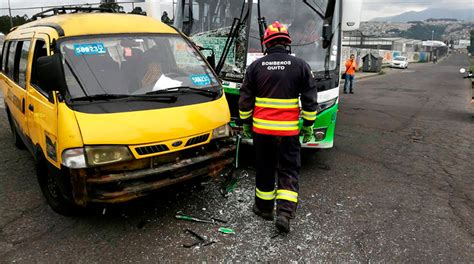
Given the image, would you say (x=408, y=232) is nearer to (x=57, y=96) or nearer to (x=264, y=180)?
(x=264, y=180)

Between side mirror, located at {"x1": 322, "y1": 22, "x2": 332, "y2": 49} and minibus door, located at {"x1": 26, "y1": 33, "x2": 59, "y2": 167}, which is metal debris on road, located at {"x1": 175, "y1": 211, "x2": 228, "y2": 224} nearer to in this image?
minibus door, located at {"x1": 26, "y1": 33, "x2": 59, "y2": 167}

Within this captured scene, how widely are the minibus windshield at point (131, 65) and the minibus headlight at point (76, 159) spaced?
59cm

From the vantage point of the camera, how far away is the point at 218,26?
582 cm

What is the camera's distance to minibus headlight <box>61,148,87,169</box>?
119 inches

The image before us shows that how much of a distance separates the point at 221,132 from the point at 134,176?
1.07 metres

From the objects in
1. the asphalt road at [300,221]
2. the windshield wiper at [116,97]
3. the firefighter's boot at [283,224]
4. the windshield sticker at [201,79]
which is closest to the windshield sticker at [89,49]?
the windshield wiper at [116,97]

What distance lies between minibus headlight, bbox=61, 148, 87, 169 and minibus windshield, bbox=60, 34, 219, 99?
59 centimetres

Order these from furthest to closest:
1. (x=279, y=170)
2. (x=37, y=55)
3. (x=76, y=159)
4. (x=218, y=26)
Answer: (x=218, y=26)
(x=37, y=55)
(x=279, y=170)
(x=76, y=159)

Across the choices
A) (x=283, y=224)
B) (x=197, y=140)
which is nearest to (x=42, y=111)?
(x=197, y=140)

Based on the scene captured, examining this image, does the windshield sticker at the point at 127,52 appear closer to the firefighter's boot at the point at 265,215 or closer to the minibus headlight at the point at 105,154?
the minibus headlight at the point at 105,154

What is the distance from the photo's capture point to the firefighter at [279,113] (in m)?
3.49

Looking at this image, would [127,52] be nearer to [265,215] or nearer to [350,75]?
[265,215]

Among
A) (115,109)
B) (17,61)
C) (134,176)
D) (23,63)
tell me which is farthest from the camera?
(17,61)

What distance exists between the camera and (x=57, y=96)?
130 inches
